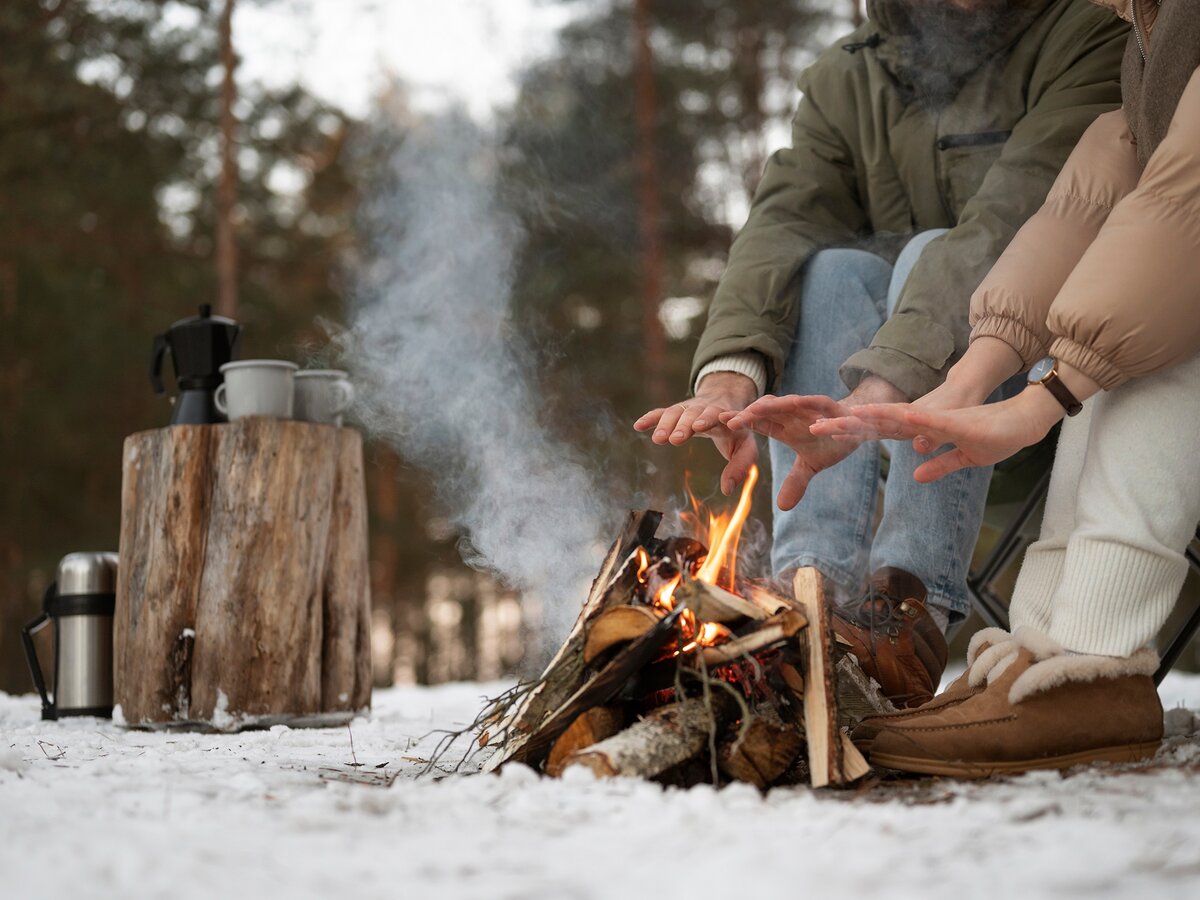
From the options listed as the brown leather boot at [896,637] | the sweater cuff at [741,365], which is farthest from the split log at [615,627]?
the sweater cuff at [741,365]

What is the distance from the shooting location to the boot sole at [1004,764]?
1524 millimetres

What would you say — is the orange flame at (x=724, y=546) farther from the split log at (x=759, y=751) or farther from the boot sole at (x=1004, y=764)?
the boot sole at (x=1004, y=764)

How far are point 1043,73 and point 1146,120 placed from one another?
0.51 metres

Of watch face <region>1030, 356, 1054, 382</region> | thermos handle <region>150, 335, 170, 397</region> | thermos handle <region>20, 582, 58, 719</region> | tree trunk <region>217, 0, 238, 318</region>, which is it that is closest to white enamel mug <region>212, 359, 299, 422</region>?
thermos handle <region>150, 335, 170, 397</region>

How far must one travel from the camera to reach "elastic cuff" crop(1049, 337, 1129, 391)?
1534mm

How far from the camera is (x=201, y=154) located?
930cm

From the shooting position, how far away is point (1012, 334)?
1.72 meters

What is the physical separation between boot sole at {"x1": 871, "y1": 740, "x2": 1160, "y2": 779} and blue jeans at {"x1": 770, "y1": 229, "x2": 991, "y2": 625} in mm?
518

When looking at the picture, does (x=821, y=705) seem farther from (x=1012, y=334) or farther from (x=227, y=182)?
(x=227, y=182)

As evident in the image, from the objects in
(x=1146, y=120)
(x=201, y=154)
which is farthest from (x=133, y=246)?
(x=1146, y=120)

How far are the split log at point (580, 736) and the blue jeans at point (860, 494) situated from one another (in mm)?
614

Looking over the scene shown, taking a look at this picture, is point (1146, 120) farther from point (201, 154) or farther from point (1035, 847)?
point (201, 154)

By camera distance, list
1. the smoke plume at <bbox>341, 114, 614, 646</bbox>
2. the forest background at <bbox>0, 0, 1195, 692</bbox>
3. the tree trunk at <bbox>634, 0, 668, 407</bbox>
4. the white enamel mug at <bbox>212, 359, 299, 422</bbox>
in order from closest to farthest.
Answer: the smoke plume at <bbox>341, 114, 614, 646</bbox>
the white enamel mug at <bbox>212, 359, 299, 422</bbox>
the tree trunk at <bbox>634, 0, 668, 407</bbox>
the forest background at <bbox>0, 0, 1195, 692</bbox>

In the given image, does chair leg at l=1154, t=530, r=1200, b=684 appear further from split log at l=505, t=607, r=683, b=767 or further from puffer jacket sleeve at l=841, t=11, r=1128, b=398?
split log at l=505, t=607, r=683, b=767
